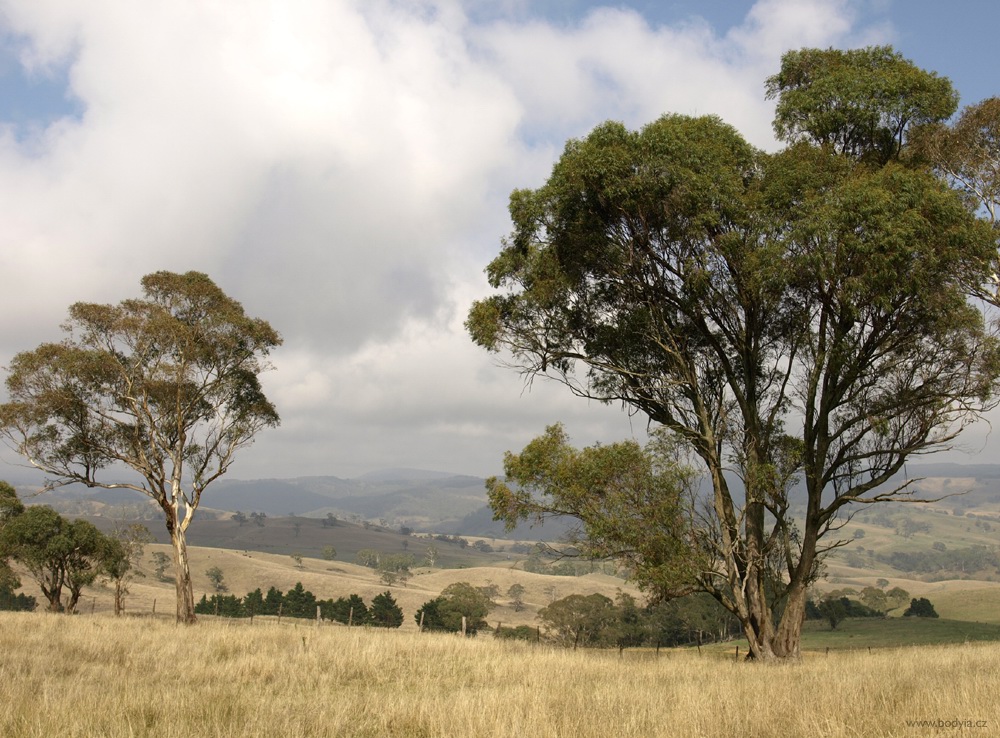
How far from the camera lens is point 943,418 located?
18250 mm

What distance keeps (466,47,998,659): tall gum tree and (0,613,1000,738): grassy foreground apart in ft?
16.8

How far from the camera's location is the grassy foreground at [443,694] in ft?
26.8

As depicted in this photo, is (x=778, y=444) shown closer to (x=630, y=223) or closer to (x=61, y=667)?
(x=630, y=223)

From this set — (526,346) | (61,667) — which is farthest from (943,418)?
(61,667)

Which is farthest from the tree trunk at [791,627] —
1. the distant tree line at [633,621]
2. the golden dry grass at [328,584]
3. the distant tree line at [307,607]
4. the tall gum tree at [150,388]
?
the golden dry grass at [328,584]

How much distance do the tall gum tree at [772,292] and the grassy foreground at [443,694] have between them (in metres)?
5.11

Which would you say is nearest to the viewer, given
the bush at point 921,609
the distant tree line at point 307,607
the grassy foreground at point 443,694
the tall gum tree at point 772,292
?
the grassy foreground at point 443,694

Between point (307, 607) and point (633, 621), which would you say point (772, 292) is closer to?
point (633, 621)

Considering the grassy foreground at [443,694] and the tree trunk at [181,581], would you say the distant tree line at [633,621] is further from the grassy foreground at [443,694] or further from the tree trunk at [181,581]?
the grassy foreground at [443,694]

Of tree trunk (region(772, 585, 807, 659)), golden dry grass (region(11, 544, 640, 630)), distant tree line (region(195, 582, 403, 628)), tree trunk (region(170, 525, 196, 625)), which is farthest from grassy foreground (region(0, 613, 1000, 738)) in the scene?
golden dry grass (region(11, 544, 640, 630))

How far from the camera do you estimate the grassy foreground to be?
8.16 meters

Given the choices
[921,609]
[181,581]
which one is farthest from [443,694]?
[921,609]

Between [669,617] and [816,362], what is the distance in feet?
232

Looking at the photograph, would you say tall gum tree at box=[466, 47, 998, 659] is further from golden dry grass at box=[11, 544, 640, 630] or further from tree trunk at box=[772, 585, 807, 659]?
golden dry grass at box=[11, 544, 640, 630]
